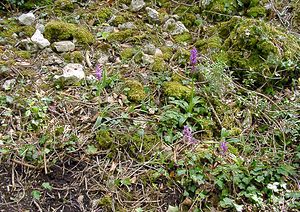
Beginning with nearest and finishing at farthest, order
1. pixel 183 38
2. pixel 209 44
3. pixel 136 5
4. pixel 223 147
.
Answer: pixel 223 147, pixel 209 44, pixel 183 38, pixel 136 5

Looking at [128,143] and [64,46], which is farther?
[64,46]

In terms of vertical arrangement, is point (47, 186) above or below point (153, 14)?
below

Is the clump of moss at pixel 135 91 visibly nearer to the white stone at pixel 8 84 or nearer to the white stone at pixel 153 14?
the white stone at pixel 8 84

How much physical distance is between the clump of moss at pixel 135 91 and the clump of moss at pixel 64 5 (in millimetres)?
1095

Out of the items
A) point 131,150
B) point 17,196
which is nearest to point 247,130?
point 131,150

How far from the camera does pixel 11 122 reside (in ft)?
6.98

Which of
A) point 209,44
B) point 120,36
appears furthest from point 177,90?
point 120,36

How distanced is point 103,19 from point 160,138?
1.38 meters

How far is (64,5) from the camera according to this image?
3098mm

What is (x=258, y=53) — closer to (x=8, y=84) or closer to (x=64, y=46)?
(x=64, y=46)

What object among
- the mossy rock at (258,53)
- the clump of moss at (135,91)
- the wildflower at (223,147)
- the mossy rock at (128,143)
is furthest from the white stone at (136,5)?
the wildflower at (223,147)

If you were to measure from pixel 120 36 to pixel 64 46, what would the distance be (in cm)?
45

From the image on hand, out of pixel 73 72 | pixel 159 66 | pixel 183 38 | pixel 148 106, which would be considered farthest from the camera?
pixel 183 38

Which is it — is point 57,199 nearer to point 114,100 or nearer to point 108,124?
point 108,124
